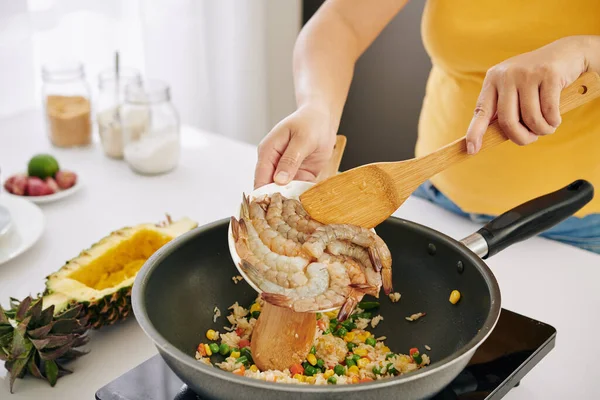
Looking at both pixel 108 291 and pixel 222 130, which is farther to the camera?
pixel 222 130

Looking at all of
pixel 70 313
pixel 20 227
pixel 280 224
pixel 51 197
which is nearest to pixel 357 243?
pixel 280 224

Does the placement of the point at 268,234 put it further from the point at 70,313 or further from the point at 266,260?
the point at 70,313

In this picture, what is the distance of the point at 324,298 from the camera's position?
1004 millimetres

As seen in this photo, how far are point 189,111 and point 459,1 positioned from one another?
1668 millimetres

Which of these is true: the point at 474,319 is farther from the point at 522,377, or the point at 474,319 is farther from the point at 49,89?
the point at 49,89

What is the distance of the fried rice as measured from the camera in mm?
1089

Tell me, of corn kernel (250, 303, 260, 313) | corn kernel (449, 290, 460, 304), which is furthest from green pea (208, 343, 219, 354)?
corn kernel (449, 290, 460, 304)

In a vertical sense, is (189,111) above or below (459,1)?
below

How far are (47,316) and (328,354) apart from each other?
0.46m

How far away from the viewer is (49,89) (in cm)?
209

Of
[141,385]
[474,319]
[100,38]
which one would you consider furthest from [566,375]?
[100,38]

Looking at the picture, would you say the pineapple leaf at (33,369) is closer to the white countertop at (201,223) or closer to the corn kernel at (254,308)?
the white countertop at (201,223)

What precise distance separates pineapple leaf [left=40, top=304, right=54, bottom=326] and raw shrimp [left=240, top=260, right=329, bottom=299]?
33cm

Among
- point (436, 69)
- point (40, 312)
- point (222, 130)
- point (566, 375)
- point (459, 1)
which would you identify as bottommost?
point (222, 130)
